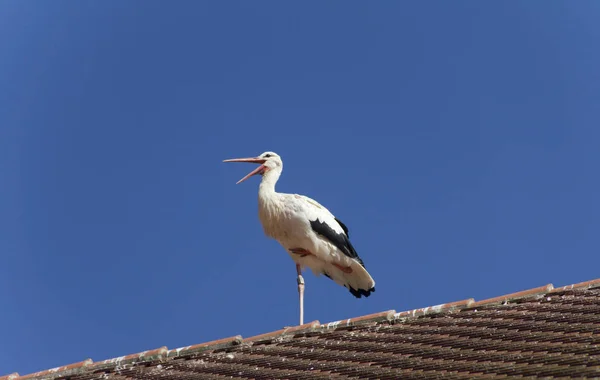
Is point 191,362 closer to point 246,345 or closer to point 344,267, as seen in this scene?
point 246,345

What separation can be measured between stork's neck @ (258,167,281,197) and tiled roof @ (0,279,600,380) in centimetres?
498

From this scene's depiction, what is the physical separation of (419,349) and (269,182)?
633 centimetres

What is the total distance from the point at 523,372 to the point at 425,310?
195cm

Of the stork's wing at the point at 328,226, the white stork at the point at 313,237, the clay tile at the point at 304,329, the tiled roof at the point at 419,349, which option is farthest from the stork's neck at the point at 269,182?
the tiled roof at the point at 419,349

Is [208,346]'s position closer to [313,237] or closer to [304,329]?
[304,329]

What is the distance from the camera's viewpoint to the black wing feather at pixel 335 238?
1167 cm

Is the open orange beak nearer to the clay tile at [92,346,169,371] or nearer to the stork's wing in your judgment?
the stork's wing

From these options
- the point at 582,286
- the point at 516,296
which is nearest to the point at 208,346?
the point at 516,296

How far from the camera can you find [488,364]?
577 cm


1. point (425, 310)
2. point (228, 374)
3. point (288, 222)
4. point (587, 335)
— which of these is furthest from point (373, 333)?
point (288, 222)

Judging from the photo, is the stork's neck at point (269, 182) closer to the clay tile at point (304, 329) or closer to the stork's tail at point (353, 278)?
the stork's tail at point (353, 278)

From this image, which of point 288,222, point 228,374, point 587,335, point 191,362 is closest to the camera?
point 587,335

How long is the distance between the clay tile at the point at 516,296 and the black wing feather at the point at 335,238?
14.1 feet

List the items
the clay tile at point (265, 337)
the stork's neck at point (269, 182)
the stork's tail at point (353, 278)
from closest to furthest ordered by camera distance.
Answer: the clay tile at point (265, 337), the stork's tail at point (353, 278), the stork's neck at point (269, 182)
